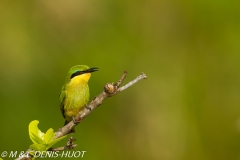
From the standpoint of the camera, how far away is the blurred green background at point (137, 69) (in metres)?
2.64

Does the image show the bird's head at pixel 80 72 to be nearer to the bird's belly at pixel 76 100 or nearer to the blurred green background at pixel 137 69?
the bird's belly at pixel 76 100

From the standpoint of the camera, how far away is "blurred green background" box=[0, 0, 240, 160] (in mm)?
2643

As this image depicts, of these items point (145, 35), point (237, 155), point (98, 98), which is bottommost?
point (98, 98)

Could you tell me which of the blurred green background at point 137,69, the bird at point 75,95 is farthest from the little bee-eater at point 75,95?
Answer: the blurred green background at point 137,69

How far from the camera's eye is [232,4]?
290cm

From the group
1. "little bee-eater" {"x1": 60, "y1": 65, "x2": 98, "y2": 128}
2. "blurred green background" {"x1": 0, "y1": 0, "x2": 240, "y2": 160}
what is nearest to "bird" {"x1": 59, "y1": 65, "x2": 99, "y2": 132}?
"little bee-eater" {"x1": 60, "y1": 65, "x2": 98, "y2": 128}

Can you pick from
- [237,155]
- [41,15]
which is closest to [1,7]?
[41,15]

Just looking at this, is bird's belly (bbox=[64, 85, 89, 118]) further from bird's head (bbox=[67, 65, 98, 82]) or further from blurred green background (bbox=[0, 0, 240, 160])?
blurred green background (bbox=[0, 0, 240, 160])

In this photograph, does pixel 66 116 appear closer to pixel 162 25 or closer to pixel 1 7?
pixel 1 7

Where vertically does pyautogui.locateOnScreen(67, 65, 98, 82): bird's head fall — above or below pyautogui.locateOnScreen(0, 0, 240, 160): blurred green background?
below

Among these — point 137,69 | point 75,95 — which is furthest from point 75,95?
point 137,69

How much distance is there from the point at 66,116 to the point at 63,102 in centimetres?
5

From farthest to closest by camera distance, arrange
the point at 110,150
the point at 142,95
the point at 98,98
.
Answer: the point at 142,95, the point at 110,150, the point at 98,98

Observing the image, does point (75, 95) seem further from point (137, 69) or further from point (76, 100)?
point (137, 69)
